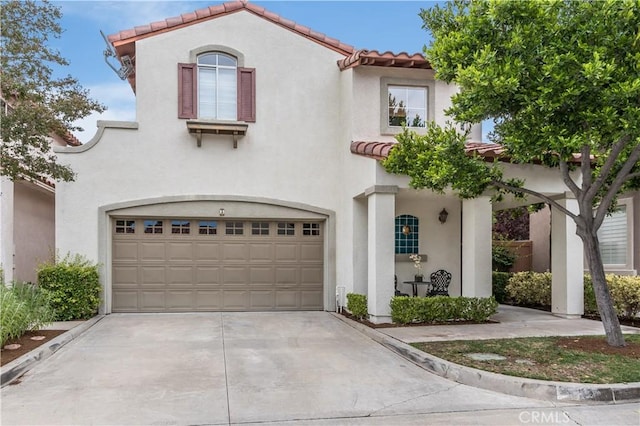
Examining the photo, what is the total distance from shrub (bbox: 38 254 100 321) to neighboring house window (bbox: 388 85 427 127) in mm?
8253

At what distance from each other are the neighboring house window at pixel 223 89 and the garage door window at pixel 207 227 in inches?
104

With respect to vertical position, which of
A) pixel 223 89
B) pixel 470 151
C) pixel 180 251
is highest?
pixel 223 89

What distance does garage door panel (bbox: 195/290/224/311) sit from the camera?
506 inches

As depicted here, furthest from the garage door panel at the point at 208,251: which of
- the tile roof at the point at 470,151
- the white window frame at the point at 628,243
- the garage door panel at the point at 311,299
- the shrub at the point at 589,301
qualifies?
the white window frame at the point at 628,243

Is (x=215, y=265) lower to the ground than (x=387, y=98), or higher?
lower

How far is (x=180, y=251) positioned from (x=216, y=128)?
3.22m

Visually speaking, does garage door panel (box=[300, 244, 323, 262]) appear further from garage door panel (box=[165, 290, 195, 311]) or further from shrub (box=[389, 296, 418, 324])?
shrub (box=[389, 296, 418, 324])

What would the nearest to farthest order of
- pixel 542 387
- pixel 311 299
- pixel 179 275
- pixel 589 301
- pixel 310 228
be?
pixel 542 387
pixel 589 301
pixel 179 275
pixel 311 299
pixel 310 228

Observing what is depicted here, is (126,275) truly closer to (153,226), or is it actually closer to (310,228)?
(153,226)

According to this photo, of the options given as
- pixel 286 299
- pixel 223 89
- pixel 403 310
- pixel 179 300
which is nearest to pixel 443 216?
pixel 403 310

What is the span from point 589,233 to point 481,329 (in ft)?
9.75

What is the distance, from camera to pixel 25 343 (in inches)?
326

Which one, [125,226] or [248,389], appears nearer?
[248,389]

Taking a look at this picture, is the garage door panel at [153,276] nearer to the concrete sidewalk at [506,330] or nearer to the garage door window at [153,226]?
the garage door window at [153,226]
